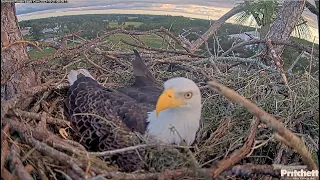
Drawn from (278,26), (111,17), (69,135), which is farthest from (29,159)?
(278,26)

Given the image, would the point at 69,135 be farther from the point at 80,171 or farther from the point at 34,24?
the point at 34,24

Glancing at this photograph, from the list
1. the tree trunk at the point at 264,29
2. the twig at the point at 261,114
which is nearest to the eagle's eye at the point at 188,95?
the twig at the point at 261,114

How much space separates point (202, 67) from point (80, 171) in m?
1.83

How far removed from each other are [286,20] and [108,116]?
204 centimetres

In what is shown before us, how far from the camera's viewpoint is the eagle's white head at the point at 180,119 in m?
1.92

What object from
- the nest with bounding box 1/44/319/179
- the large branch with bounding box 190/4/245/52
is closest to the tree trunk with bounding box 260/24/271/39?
the large branch with bounding box 190/4/245/52

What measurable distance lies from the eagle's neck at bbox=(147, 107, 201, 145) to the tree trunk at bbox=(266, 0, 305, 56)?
168 cm

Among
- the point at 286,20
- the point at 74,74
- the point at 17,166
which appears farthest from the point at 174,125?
the point at 286,20

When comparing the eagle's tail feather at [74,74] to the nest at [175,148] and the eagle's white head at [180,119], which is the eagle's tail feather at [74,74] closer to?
the nest at [175,148]

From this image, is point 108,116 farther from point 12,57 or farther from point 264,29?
point 264,29

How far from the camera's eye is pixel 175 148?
1.90 m

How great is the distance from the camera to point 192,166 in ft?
5.30

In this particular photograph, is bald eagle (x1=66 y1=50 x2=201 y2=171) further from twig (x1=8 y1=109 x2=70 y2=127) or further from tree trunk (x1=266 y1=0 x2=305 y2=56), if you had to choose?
tree trunk (x1=266 y1=0 x2=305 y2=56)

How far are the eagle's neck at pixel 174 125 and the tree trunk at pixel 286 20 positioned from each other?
5.52ft
